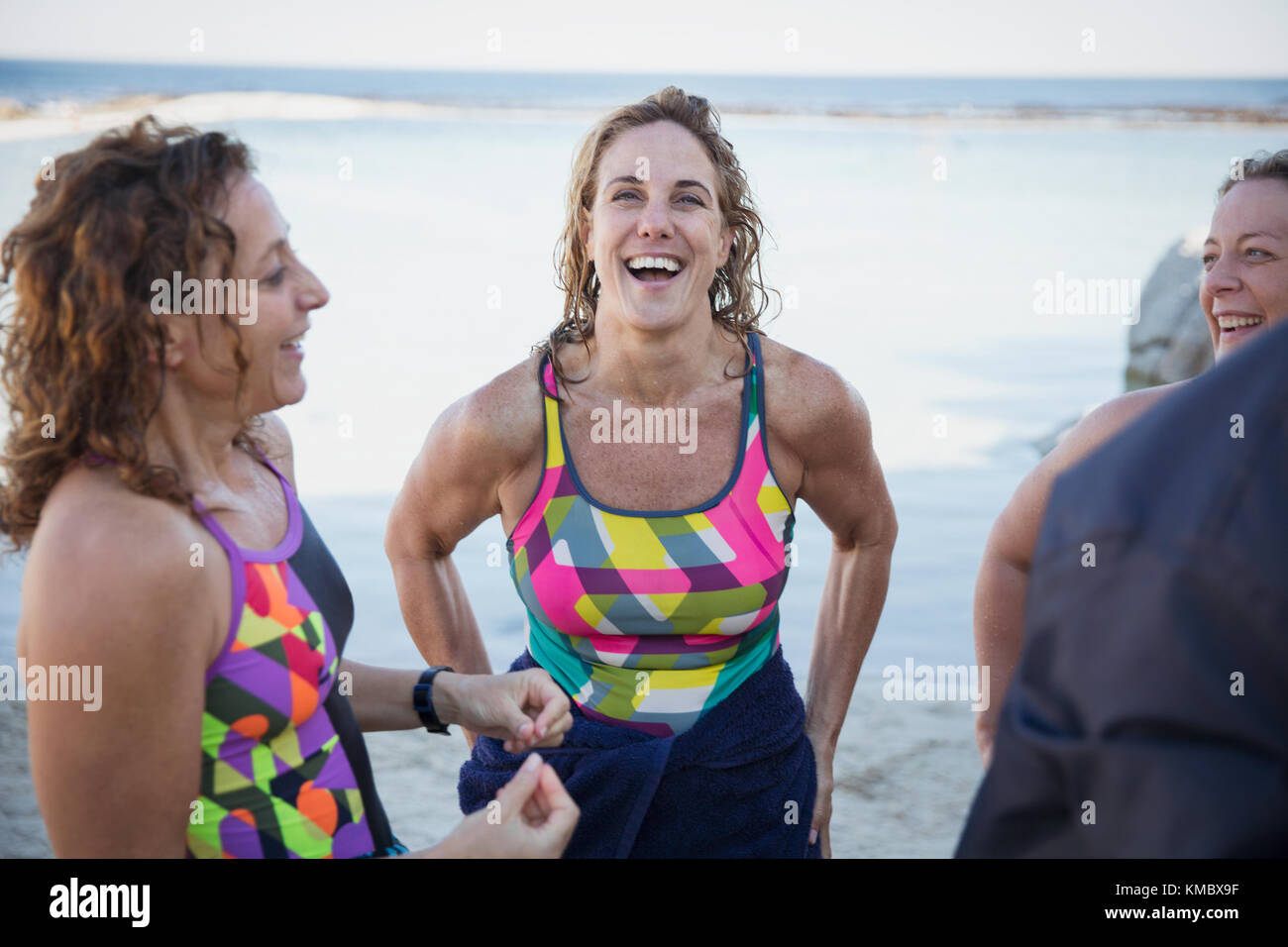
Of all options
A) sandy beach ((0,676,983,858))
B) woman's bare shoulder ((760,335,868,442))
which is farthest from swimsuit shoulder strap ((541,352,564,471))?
sandy beach ((0,676,983,858))

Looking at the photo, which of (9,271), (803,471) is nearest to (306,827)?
(9,271)

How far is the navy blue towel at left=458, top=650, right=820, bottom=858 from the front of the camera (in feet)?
7.91

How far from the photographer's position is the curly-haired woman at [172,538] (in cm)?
146

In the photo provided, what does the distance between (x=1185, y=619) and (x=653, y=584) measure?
5.91 ft

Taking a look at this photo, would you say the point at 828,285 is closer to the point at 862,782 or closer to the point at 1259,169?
the point at 862,782

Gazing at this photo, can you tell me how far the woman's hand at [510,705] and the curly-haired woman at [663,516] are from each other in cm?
39

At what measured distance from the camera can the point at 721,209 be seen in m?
2.79

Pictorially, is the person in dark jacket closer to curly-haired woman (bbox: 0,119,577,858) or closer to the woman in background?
curly-haired woman (bbox: 0,119,577,858)

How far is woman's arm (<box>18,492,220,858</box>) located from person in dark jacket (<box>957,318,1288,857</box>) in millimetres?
1169

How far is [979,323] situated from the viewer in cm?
1152

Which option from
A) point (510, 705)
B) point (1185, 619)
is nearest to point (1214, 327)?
point (510, 705)

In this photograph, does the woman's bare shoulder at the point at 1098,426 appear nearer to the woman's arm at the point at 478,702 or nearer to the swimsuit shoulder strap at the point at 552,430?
the swimsuit shoulder strap at the point at 552,430

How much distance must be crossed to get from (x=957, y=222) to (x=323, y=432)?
10741mm
